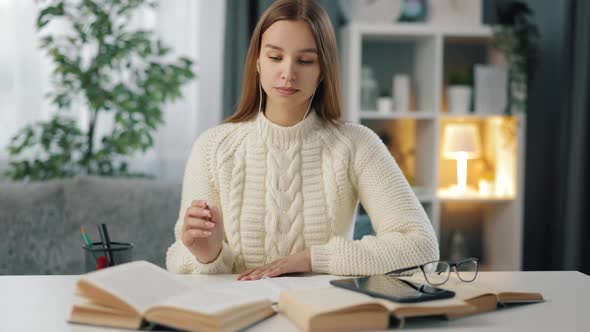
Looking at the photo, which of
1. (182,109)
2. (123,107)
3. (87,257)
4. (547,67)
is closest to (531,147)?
(547,67)

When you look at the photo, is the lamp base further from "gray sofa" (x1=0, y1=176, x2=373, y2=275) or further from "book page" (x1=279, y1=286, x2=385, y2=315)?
"book page" (x1=279, y1=286, x2=385, y2=315)

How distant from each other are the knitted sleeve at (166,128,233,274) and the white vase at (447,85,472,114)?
184 centimetres

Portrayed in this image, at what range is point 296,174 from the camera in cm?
162

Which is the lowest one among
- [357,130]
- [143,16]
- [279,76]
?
[357,130]

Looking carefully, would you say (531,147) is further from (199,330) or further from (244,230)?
(199,330)

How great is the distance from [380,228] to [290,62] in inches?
16.3

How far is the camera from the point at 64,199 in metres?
2.31

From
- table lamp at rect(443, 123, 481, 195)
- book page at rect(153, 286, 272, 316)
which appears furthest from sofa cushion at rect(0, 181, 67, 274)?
table lamp at rect(443, 123, 481, 195)

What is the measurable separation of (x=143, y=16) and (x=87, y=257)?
210 cm

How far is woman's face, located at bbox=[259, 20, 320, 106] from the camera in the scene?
1.54m

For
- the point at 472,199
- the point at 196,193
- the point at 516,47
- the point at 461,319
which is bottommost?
the point at 472,199

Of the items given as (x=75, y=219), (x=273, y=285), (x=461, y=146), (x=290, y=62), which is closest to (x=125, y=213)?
(x=75, y=219)

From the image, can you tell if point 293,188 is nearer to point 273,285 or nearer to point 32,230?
point 273,285

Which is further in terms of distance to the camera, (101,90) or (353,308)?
(101,90)
